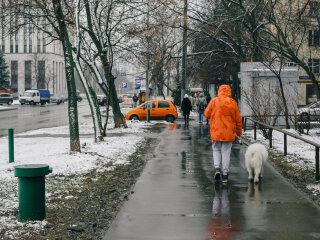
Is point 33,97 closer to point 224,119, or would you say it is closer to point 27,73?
point 224,119

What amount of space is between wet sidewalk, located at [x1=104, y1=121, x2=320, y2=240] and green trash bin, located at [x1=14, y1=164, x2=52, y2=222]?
1050 mm

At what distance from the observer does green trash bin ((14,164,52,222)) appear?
6.11 metres

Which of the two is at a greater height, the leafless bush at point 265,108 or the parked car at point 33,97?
the parked car at point 33,97

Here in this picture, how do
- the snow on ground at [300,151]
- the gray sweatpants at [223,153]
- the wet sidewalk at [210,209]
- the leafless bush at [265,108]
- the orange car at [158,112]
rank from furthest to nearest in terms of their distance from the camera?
the orange car at [158,112]
the leafless bush at [265,108]
the snow on ground at [300,151]
the gray sweatpants at [223,153]
the wet sidewalk at [210,209]

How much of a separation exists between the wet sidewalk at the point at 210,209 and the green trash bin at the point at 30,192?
3.44 feet

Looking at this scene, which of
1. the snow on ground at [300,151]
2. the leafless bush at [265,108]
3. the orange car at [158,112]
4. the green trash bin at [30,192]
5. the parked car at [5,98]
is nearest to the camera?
the green trash bin at [30,192]

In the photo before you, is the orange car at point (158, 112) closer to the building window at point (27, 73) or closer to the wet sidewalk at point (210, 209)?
the wet sidewalk at point (210, 209)

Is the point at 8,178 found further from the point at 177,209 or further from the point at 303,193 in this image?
the point at 303,193

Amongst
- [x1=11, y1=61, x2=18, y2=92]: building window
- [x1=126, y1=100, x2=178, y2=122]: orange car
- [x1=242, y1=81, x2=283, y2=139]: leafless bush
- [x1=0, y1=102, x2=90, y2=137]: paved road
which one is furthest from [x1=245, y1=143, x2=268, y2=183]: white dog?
[x1=11, y1=61, x2=18, y2=92]: building window

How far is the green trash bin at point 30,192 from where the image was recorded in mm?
6105

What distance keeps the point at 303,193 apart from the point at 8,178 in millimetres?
Result: 5402

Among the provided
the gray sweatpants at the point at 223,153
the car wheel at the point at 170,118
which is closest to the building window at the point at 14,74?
the car wheel at the point at 170,118

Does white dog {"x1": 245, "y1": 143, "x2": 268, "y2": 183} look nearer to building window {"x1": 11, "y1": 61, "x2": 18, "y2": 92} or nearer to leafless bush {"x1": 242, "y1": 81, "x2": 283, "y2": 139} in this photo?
leafless bush {"x1": 242, "y1": 81, "x2": 283, "y2": 139}

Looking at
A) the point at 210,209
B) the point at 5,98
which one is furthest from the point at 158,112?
the point at 5,98
